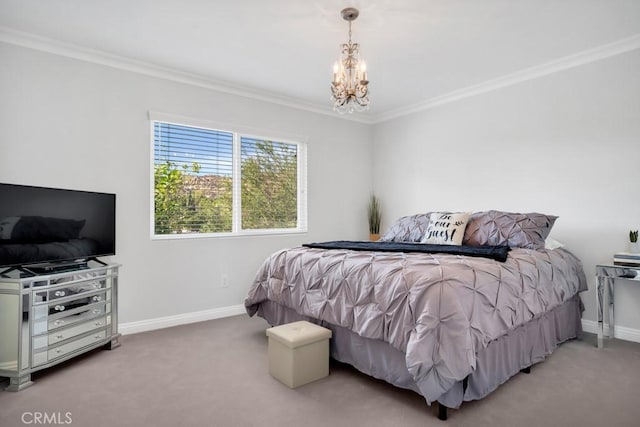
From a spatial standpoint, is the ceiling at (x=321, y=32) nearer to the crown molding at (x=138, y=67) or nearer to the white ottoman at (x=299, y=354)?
the crown molding at (x=138, y=67)

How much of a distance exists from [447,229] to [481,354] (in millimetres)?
1614

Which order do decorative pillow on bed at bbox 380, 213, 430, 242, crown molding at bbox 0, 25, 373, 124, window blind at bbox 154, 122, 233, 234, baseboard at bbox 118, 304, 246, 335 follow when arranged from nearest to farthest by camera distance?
crown molding at bbox 0, 25, 373, 124 → baseboard at bbox 118, 304, 246, 335 → window blind at bbox 154, 122, 233, 234 → decorative pillow on bed at bbox 380, 213, 430, 242

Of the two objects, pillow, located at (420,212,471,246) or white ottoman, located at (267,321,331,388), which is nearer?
white ottoman, located at (267,321,331,388)

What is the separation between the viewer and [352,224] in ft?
17.0

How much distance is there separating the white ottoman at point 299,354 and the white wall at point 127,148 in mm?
1708

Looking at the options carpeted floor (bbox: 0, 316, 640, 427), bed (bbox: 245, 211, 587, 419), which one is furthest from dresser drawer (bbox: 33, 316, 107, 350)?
bed (bbox: 245, 211, 587, 419)

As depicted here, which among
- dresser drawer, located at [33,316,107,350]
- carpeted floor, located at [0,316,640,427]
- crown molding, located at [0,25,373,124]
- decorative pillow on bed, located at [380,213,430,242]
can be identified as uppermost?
crown molding, located at [0,25,373,124]

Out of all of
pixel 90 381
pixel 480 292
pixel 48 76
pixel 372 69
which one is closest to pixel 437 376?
pixel 480 292

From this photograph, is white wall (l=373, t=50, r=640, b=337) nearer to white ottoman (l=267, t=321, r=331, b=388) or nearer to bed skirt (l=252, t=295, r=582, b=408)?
bed skirt (l=252, t=295, r=582, b=408)

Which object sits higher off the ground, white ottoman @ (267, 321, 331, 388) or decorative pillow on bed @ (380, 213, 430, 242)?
decorative pillow on bed @ (380, 213, 430, 242)

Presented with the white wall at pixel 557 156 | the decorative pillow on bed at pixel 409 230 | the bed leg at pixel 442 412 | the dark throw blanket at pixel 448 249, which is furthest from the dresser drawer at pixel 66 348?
the white wall at pixel 557 156

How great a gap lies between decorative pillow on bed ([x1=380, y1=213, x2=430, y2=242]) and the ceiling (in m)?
1.50

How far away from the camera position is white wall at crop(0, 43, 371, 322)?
117 inches

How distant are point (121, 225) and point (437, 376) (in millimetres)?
2939
